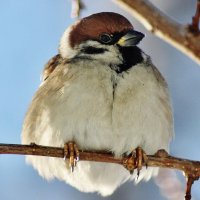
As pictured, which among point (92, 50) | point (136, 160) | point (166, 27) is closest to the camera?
point (166, 27)

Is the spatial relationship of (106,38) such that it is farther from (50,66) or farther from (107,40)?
(50,66)

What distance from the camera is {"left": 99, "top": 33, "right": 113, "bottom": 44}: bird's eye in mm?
3244

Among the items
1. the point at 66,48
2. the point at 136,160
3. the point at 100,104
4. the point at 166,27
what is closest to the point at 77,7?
the point at 166,27

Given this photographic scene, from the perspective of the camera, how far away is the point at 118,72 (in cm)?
313

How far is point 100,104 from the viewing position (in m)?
3.01

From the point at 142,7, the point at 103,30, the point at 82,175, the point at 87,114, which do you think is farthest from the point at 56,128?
the point at 142,7

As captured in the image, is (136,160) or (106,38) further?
(106,38)

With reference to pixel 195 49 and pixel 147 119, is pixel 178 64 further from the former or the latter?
pixel 195 49

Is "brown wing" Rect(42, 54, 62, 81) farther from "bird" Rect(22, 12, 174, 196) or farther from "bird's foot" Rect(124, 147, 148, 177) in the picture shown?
"bird's foot" Rect(124, 147, 148, 177)

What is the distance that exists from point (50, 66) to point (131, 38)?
0.62 metres

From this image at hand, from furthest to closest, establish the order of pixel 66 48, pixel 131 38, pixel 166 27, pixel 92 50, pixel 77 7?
pixel 66 48
pixel 92 50
pixel 131 38
pixel 77 7
pixel 166 27

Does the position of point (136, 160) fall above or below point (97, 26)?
below

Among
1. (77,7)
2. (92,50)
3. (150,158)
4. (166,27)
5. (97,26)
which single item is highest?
(97,26)

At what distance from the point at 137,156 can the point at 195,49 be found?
1.22m
